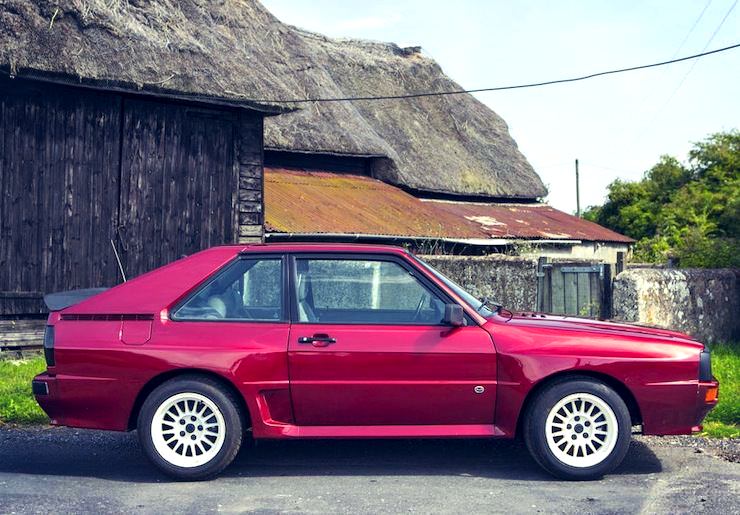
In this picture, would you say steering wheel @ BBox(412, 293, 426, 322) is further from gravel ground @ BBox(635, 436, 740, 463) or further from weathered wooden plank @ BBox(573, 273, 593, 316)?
weathered wooden plank @ BBox(573, 273, 593, 316)

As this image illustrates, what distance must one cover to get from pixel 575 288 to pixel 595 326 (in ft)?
21.1

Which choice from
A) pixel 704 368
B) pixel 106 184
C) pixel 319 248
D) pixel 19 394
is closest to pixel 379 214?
pixel 106 184

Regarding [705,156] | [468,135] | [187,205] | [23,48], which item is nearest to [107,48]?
[23,48]

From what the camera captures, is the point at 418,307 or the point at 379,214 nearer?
the point at 418,307

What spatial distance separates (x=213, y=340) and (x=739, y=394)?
216 inches

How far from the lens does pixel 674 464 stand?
20.6 ft

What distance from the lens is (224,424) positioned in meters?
5.80

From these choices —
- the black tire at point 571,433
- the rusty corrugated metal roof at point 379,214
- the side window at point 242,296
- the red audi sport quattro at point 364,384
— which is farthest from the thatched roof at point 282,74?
the black tire at point 571,433

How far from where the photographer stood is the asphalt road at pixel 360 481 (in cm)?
518

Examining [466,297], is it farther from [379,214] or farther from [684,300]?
[379,214]

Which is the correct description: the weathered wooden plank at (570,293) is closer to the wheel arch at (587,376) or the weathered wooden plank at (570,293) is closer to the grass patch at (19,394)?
the wheel arch at (587,376)

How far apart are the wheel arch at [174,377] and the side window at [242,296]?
38cm

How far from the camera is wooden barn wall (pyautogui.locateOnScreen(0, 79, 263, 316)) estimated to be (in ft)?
40.5

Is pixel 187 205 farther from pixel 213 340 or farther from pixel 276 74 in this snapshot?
pixel 213 340
